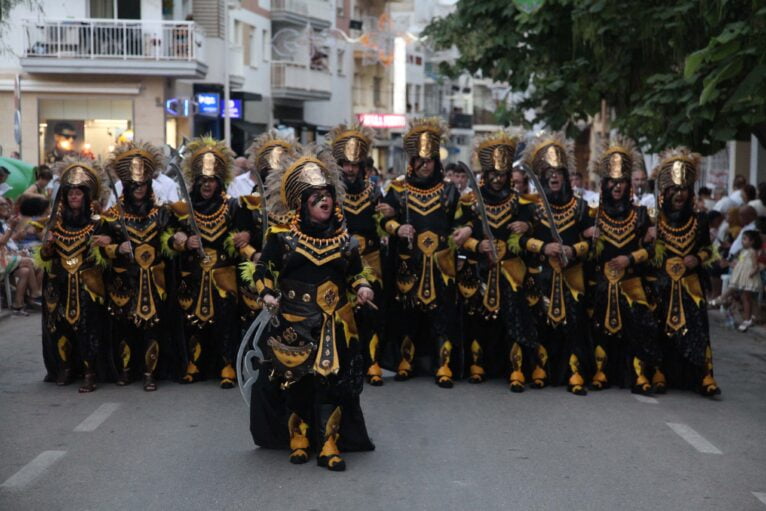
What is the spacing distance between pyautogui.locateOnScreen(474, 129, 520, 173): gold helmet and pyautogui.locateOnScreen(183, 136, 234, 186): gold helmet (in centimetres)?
219

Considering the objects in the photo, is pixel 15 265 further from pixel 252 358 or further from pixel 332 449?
pixel 332 449

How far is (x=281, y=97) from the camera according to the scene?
47094mm

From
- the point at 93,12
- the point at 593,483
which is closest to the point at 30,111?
the point at 93,12

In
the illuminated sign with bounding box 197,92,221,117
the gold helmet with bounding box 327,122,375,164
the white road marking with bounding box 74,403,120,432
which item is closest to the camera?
the white road marking with bounding box 74,403,120,432

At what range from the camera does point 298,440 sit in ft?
27.6

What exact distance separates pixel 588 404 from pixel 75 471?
14.3 ft

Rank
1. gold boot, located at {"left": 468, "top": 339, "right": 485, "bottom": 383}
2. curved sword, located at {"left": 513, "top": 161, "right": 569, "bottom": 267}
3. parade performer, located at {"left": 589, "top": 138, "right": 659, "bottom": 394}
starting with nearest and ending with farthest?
curved sword, located at {"left": 513, "top": 161, "right": 569, "bottom": 267}, parade performer, located at {"left": 589, "top": 138, "right": 659, "bottom": 394}, gold boot, located at {"left": 468, "top": 339, "right": 485, "bottom": 383}

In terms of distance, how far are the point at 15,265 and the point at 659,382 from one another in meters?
9.56

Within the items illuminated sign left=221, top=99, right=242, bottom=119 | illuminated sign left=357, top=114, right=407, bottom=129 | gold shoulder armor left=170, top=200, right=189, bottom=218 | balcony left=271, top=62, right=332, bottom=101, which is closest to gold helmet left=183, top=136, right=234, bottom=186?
gold shoulder armor left=170, top=200, right=189, bottom=218

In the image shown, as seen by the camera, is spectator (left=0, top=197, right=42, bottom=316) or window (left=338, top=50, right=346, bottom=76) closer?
spectator (left=0, top=197, right=42, bottom=316)

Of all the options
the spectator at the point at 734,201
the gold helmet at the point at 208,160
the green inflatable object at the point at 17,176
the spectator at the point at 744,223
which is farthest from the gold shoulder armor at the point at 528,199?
the green inflatable object at the point at 17,176

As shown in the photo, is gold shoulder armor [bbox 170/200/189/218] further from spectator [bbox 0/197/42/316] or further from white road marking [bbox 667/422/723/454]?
spectator [bbox 0/197/42/316]

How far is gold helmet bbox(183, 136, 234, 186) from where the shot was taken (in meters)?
11.4

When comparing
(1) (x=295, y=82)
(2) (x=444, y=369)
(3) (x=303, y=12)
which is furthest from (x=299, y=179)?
(3) (x=303, y=12)
